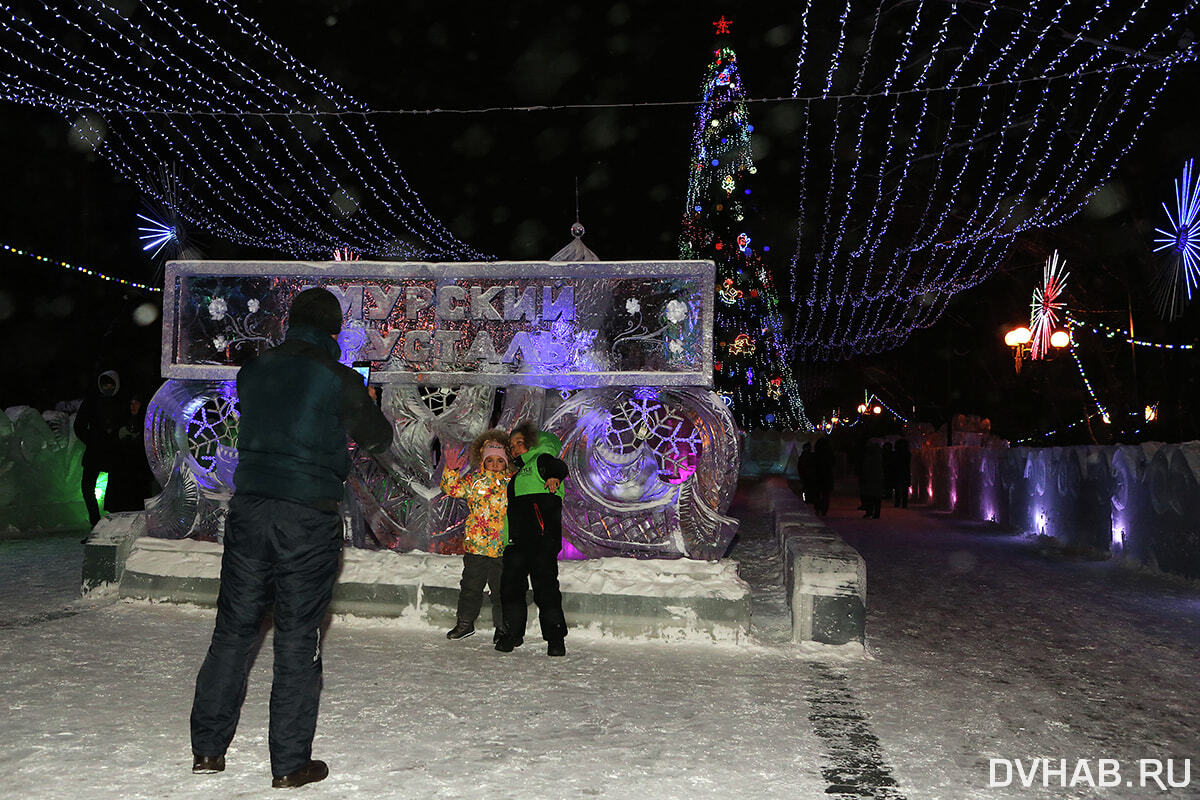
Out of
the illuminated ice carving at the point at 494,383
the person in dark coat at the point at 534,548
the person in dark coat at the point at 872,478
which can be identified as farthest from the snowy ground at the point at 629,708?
the person in dark coat at the point at 872,478

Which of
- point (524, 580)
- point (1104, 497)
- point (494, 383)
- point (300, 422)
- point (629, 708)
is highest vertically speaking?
point (494, 383)

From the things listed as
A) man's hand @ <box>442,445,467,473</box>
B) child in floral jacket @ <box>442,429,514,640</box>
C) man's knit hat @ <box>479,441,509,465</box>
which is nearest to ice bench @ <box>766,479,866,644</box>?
child in floral jacket @ <box>442,429,514,640</box>

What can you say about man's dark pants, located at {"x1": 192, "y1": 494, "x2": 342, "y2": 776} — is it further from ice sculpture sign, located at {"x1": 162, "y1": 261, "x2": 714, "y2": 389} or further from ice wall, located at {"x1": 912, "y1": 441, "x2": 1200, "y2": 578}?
ice wall, located at {"x1": 912, "y1": 441, "x2": 1200, "y2": 578}

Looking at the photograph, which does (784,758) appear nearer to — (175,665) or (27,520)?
(175,665)

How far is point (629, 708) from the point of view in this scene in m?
5.01

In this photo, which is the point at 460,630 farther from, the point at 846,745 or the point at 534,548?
the point at 846,745

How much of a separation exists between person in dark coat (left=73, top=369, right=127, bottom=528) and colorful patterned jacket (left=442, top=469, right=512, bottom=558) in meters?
5.90

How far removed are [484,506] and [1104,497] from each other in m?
9.82

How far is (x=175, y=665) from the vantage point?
5617 millimetres

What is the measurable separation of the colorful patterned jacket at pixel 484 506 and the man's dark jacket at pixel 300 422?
2684mm

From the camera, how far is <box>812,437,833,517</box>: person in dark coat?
20.5 metres

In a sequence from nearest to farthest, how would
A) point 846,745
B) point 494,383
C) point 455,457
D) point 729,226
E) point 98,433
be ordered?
1. point 846,745
2. point 494,383
3. point 455,457
4. point 98,433
5. point 729,226

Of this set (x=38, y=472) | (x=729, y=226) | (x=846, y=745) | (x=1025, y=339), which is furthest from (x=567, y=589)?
(x=729, y=226)

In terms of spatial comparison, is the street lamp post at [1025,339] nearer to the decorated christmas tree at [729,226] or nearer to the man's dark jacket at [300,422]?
the decorated christmas tree at [729,226]
